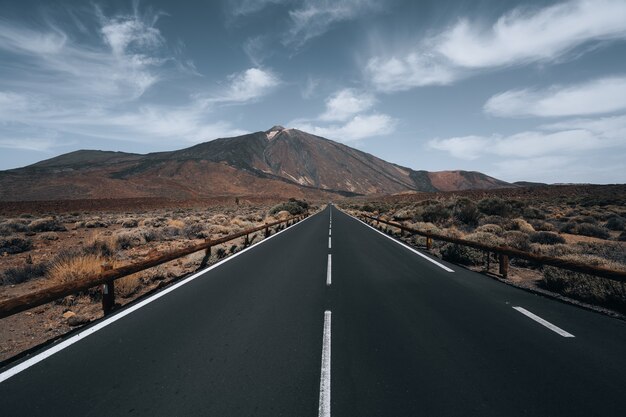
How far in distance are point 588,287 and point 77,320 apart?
10.4m

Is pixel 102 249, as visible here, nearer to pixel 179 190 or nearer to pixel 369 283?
pixel 369 283

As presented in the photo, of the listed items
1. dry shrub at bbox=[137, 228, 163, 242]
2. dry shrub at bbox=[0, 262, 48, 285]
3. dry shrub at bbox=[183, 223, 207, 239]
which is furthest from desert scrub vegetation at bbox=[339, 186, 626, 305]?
dry shrub at bbox=[137, 228, 163, 242]

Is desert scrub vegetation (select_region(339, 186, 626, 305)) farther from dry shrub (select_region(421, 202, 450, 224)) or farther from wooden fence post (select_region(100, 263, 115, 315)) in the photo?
wooden fence post (select_region(100, 263, 115, 315))

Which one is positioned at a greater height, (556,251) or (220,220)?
(556,251)

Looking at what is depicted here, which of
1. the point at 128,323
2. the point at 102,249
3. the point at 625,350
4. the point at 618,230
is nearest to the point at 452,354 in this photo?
the point at 625,350

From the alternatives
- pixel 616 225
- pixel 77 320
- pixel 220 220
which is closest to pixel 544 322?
pixel 77 320

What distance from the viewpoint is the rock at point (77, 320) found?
Answer: 605cm

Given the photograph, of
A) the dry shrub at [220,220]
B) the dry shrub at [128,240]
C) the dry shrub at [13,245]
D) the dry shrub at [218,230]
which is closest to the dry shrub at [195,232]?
the dry shrub at [218,230]

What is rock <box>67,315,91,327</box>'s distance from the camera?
19.9 ft

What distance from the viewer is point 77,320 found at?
6.11 metres

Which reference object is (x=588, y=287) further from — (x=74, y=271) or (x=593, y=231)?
(x=593, y=231)

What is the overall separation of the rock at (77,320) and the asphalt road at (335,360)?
94cm

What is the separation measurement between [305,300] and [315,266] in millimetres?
3555

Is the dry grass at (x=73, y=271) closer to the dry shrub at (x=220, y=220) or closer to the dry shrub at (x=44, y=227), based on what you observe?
the dry shrub at (x=220, y=220)
